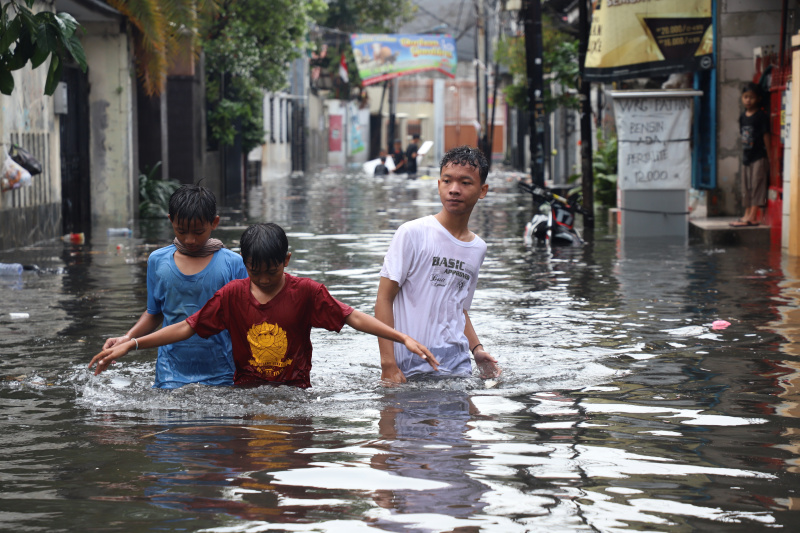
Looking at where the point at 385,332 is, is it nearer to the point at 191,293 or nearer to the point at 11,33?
the point at 191,293

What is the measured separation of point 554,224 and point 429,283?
432 inches

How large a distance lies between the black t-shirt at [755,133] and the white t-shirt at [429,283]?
11000 millimetres

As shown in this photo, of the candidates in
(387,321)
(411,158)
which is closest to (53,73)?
(387,321)

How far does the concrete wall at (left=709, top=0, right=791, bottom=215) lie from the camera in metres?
17.4

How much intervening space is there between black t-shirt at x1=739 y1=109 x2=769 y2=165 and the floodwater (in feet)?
18.5

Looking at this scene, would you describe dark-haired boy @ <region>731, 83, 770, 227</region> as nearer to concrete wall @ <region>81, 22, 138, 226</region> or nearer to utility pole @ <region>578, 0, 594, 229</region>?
utility pole @ <region>578, 0, 594, 229</region>

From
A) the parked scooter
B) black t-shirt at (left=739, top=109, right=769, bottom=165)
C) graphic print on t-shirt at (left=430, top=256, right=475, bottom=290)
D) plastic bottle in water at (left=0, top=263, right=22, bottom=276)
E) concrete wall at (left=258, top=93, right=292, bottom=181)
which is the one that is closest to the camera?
graphic print on t-shirt at (left=430, top=256, right=475, bottom=290)

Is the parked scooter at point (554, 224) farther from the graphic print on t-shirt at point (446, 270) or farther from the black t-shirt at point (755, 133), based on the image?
the graphic print on t-shirt at point (446, 270)

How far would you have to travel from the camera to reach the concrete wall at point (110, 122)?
2064 centimetres

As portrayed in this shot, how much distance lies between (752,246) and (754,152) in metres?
1.30

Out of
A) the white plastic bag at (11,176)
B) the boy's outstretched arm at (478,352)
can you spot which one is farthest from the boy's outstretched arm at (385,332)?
the white plastic bag at (11,176)

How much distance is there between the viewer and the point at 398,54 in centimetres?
4994

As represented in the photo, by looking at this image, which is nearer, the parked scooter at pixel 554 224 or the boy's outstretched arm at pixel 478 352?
the boy's outstretched arm at pixel 478 352

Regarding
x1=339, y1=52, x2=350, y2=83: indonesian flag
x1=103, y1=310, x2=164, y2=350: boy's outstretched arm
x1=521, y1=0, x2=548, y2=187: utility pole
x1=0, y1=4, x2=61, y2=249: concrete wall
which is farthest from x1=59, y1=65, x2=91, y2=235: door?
x1=339, y1=52, x2=350, y2=83: indonesian flag
